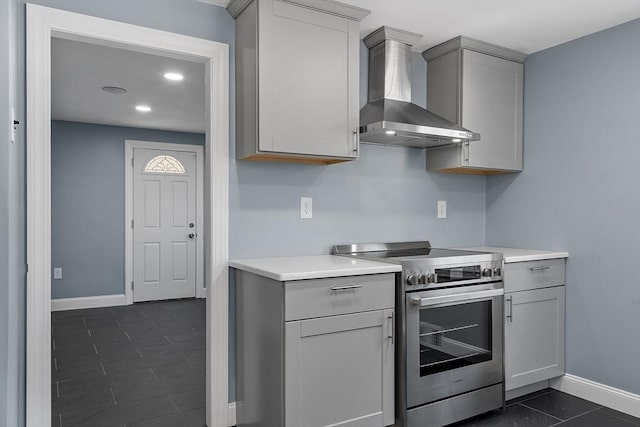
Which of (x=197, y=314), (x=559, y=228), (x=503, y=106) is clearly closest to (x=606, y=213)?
(x=559, y=228)

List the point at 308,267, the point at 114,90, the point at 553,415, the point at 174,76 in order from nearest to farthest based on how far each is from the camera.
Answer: the point at 308,267 < the point at 553,415 < the point at 174,76 < the point at 114,90

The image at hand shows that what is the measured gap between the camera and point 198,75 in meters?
3.90

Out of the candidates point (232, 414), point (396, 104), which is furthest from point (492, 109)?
point (232, 414)

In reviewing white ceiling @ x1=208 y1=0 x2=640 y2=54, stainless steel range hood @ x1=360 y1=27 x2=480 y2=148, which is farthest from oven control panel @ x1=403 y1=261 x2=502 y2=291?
white ceiling @ x1=208 y1=0 x2=640 y2=54

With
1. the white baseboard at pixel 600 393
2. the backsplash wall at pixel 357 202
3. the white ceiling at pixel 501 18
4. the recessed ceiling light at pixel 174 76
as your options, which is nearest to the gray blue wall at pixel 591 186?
the white baseboard at pixel 600 393

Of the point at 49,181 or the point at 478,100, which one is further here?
the point at 478,100

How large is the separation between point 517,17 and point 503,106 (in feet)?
2.21

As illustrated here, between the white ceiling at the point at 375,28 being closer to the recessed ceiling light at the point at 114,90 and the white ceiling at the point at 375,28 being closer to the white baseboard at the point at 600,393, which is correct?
the recessed ceiling light at the point at 114,90

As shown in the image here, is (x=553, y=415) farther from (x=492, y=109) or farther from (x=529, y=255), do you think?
(x=492, y=109)

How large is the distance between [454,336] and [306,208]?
3.65ft

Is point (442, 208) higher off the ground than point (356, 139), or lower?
lower

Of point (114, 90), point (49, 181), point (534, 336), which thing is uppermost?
point (114, 90)

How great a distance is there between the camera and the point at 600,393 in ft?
9.18

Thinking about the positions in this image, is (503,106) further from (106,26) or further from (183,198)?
(183,198)
